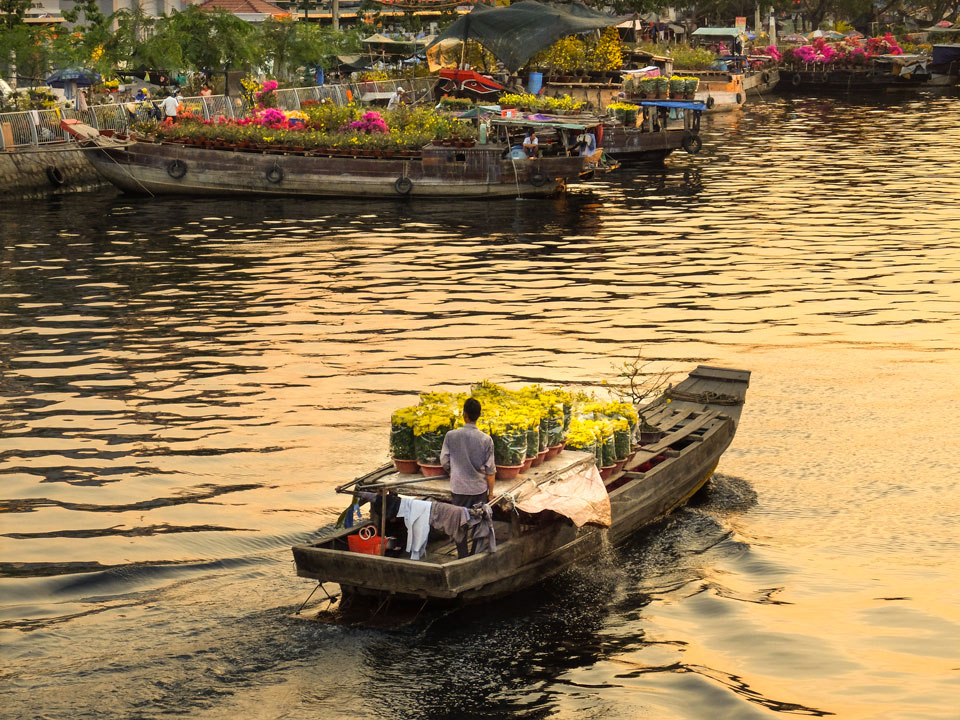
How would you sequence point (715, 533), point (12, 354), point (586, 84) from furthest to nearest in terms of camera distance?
1. point (586, 84)
2. point (12, 354)
3. point (715, 533)

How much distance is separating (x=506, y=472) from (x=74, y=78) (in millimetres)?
44583

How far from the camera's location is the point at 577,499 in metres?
12.3

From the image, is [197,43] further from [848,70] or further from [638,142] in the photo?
[848,70]

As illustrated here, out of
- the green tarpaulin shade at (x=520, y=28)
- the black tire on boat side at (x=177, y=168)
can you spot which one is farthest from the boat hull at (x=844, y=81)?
the black tire on boat side at (x=177, y=168)

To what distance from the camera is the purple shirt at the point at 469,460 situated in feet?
38.4

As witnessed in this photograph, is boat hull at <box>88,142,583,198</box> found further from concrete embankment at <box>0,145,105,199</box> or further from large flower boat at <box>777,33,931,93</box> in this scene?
large flower boat at <box>777,33,931,93</box>

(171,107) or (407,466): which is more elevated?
(171,107)

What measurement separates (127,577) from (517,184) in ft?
93.8

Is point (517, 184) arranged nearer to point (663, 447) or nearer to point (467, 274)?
point (467, 274)

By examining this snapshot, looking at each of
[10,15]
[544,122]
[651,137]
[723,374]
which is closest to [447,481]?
[723,374]

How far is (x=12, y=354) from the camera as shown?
Result: 22219 millimetres

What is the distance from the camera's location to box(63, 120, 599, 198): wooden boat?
1553 inches

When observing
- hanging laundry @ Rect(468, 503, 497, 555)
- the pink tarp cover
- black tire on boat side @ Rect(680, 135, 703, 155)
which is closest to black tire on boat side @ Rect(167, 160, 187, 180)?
black tire on boat side @ Rect(680, 135, 703, 155)

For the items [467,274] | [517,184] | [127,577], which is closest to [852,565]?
[127,577]
